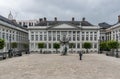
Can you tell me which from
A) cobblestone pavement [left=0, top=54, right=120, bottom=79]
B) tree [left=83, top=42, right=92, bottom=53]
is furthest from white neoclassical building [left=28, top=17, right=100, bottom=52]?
cobblestone pavement [left=0, top=54, right=120, bottom=79]

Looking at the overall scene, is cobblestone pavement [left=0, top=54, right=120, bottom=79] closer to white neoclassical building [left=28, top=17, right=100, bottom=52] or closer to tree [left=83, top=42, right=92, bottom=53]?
tree [left=83, top=42, right=92, bottom=53]

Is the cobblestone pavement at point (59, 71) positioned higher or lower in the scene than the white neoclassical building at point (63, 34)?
lower

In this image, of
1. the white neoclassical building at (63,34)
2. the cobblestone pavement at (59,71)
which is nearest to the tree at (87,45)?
the white neoclassical building at (63,34)

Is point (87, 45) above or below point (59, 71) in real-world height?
above

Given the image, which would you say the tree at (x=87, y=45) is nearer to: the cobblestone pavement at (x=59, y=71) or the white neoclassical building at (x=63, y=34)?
the white neoclassical building at (x=63, y=34)

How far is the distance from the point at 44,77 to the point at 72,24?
83431 millimetres

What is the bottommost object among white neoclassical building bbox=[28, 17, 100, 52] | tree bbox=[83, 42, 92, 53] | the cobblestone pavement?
the cobblestone pavement

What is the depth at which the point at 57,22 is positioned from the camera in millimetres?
105062

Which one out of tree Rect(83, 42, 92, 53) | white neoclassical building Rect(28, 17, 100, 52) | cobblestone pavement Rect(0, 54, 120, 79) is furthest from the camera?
white neoclassical building Rect(28, 17, 100, 52)

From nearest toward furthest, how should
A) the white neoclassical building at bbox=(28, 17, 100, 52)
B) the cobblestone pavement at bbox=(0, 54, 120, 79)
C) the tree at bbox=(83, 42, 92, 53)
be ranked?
1. the cobblestone pavement at bbox=(0, 54, 120, 79)
2. the tree at bbox=(83, 42, 92, 53)
3. the white neoclassical building at bbox=(28, 17, 100, 52)

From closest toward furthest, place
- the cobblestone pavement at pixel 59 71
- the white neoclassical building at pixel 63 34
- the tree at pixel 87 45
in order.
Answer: the cobblestone pavement at pixel 59 71, the tree at pixel 87 45, the white neoclassical building at pixel 63 34

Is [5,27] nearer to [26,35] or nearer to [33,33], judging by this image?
[33,33]

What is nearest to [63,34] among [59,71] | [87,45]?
[87,45]

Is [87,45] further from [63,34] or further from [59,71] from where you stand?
[59,71]
